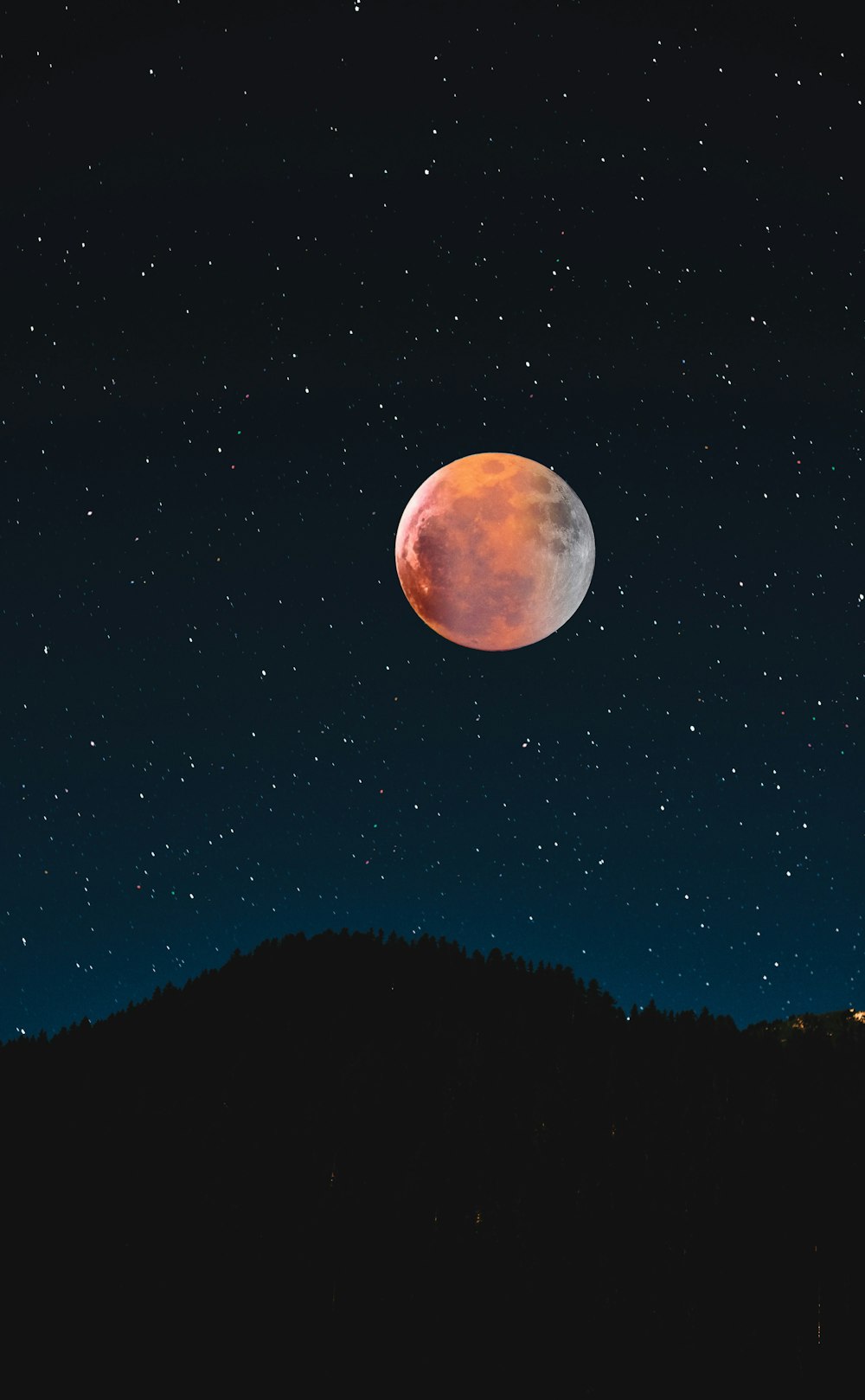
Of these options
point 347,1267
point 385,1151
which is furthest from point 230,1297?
point 385,1151

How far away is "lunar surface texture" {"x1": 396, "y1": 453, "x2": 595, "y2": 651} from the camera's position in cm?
1752

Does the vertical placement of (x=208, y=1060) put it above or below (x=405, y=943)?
below

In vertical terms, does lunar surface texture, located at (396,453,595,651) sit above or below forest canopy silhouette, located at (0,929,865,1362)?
above

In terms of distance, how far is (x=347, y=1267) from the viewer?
48.1m

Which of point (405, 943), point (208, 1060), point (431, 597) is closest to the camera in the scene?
point (431, 597)

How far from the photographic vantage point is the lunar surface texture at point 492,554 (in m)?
17.5

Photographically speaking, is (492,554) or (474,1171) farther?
(474,1171)

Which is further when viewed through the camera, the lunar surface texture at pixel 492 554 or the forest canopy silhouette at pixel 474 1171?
the forest canopy silhouette at pixel 474 1171

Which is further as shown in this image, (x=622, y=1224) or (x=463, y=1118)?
(x=463, y=1118)

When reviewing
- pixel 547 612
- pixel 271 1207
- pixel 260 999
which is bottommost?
pixel 271 1207

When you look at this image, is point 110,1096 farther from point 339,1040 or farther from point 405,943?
point 405,943

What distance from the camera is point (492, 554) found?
57.6 ft

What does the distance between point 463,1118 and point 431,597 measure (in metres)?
50.2

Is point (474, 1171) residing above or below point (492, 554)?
below
